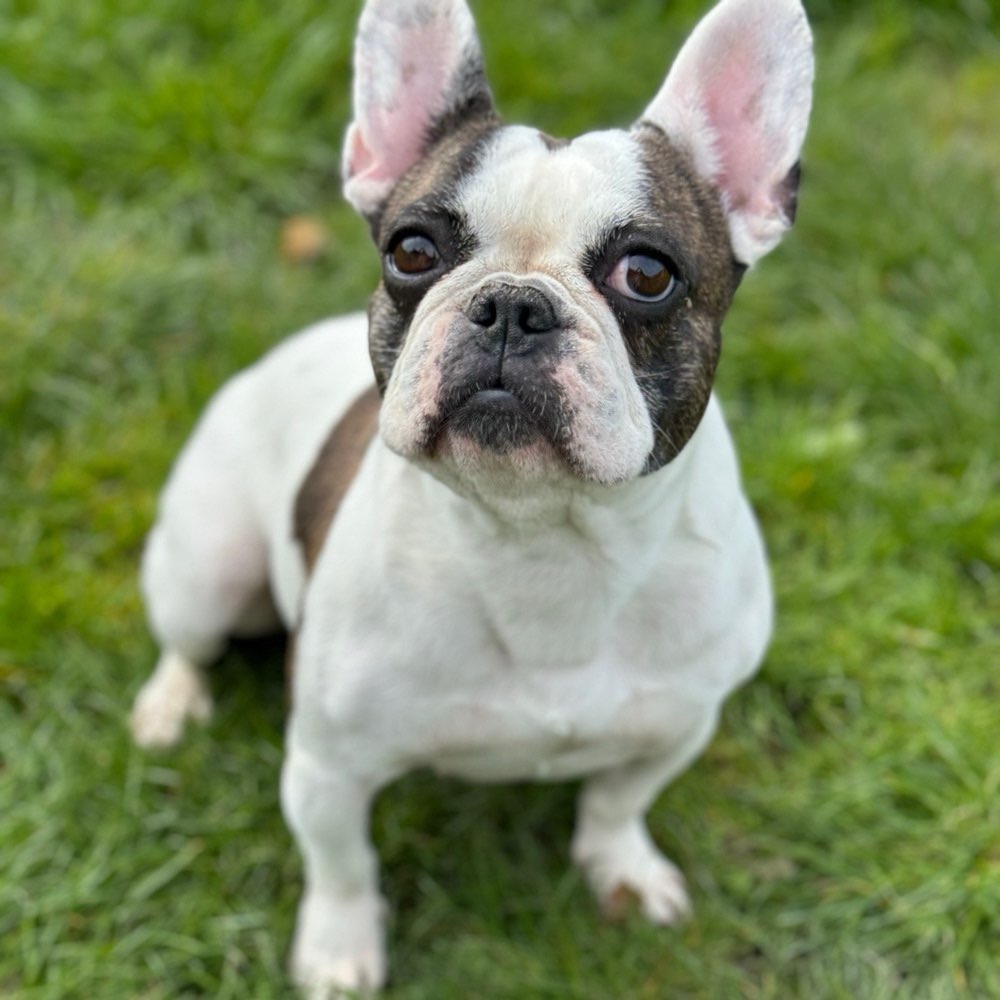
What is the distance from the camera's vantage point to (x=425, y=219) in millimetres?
2605

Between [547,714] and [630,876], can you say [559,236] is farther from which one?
[630,876]

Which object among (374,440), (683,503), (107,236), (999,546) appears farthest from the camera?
(107,236)

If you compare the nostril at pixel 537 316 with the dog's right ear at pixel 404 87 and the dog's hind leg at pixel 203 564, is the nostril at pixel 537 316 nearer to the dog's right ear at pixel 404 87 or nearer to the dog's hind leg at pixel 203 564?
Answer: the dog's right ear at pixel 404 87

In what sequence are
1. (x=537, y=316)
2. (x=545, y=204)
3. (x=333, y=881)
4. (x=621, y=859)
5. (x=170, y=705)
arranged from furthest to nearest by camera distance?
(x=170, y=705), (x=621, y=859), (x=333, y=881), (x=545, y=204), (x=537, y=316)

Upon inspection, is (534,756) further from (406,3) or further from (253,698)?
(406,3)

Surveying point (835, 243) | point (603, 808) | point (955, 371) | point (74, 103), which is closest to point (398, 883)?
point (603, 808)

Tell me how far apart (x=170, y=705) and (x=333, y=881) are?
886 mm

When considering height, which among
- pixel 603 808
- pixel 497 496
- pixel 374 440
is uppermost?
pixel 497 496

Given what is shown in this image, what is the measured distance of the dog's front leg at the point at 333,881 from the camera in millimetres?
3301

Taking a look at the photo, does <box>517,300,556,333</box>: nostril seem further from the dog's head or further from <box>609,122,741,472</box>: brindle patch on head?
<box>609,122,741,472</box>: brindle patch on head

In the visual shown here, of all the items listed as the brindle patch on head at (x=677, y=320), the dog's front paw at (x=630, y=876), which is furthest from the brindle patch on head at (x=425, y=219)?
the dog's front paw at (x=630, y=876)

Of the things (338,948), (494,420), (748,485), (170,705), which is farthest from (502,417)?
(748,485)

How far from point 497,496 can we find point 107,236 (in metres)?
3.35

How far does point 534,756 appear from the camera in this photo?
3.20m
